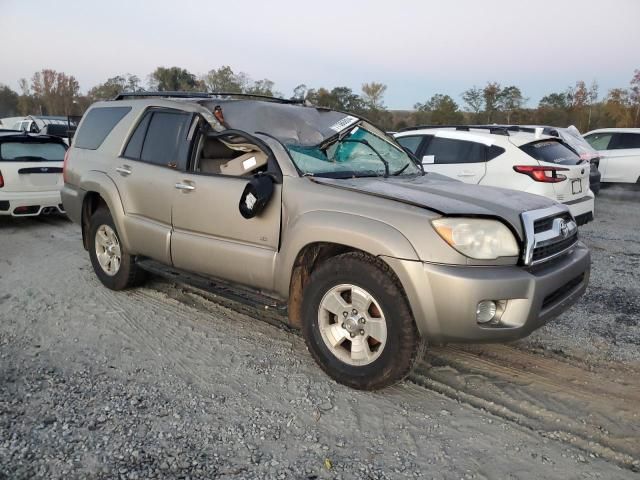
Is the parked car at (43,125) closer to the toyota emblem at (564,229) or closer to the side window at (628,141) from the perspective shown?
the side window at (628,141)

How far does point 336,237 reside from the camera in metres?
3.22

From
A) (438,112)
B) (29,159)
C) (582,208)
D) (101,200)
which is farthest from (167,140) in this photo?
(438,112)

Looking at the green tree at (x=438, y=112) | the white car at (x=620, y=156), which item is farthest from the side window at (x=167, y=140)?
the green tree at (x=438, y=112)

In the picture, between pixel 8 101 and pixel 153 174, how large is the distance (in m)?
71.0

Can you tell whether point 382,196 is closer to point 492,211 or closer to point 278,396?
point 492,211

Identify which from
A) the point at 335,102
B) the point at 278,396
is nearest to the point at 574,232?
the point at 278,396

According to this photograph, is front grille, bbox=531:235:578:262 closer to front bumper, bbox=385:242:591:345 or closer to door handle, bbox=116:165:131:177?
front bumper, bbox=385:242:591:345

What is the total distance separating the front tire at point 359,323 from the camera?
304 cm

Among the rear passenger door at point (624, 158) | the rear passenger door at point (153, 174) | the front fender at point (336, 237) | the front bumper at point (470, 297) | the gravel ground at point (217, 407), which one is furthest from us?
the rear passenger door at point (624, 158)

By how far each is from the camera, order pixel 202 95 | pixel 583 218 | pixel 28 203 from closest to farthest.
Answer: pixel 202 95
pixel 583 218
pixel 28 203

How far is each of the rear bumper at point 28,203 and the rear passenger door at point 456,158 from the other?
5637mm

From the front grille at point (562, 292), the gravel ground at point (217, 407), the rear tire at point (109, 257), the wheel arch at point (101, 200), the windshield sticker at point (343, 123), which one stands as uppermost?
the windshield sticker at point (343, 123)

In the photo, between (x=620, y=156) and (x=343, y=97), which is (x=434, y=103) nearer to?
(x=343, y=97)

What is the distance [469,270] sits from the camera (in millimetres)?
2895
